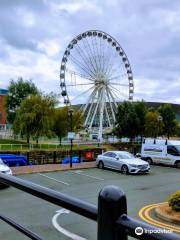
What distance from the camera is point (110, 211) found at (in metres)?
1.37

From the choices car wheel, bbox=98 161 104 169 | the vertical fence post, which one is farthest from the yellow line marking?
car wheel, bbox=98 161 104 169

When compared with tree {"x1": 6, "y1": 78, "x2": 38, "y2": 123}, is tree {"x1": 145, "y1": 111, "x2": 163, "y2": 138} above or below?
below

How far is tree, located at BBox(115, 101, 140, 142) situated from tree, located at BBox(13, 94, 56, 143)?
10.2 metres

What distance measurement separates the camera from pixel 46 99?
53.3 metres

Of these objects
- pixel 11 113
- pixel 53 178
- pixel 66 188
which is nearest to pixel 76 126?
pixel 11 113

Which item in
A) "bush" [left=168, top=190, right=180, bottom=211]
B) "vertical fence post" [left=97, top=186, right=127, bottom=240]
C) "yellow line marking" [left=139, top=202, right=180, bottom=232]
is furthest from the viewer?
"bush" [left=168, top=190, right=180, bottom=211]

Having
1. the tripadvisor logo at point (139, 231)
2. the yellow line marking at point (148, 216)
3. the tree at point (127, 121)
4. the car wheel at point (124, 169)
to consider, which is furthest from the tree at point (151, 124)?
the tripadvisor logo at point (139, 231)

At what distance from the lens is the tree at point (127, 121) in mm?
55284

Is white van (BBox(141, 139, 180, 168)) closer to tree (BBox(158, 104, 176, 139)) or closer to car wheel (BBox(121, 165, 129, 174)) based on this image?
car wheel (BBox(121, 165, 129, 174))

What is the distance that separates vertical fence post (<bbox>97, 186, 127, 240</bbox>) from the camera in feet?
4.43

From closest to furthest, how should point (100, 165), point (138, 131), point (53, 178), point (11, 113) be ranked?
point (53, 178) → point (100, 165) → point (138, 131) → point (11, 113)

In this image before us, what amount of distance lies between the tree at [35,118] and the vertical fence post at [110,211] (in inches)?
1942

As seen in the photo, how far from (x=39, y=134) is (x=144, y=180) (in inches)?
1098

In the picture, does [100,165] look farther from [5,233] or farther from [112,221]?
[112,221]
